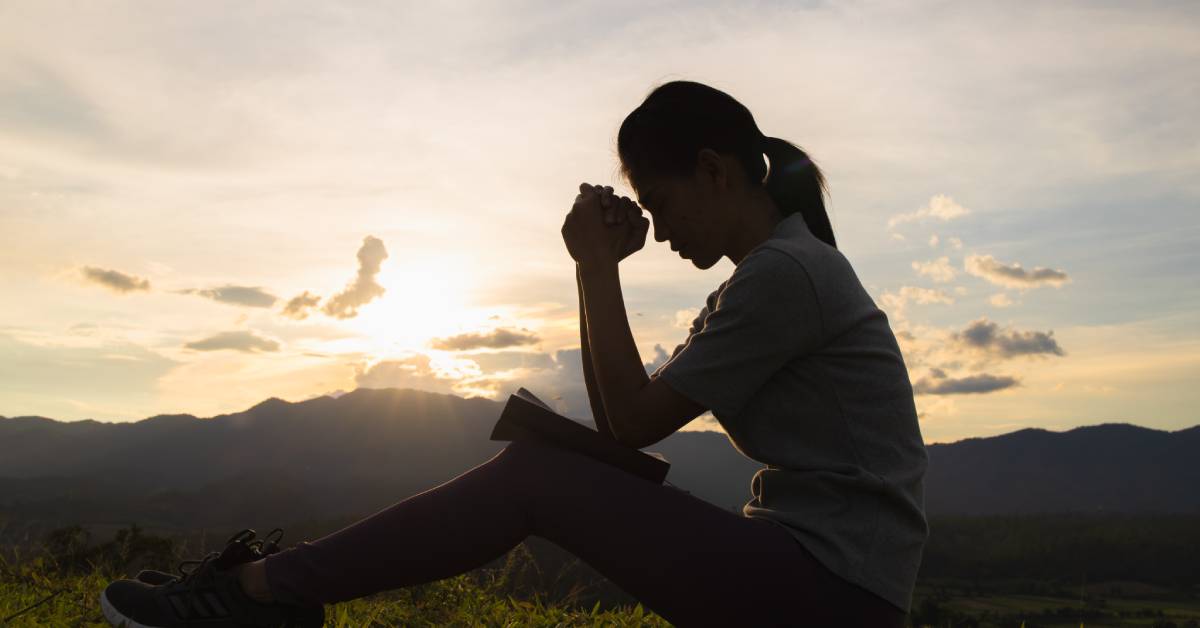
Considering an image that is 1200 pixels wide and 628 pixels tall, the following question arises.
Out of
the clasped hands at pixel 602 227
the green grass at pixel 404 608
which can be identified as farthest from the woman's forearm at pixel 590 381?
the green grass at pixel 404 608

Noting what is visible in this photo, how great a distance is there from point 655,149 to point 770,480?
117cm

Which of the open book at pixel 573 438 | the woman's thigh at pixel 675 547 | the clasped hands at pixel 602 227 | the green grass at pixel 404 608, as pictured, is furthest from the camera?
the green grass at pixel 404 608

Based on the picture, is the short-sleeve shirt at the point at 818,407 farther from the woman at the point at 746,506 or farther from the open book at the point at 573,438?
the open book at the point at 573,438

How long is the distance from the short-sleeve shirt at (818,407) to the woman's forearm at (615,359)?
0.13m

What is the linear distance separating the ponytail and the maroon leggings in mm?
1063

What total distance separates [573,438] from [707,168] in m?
1.01

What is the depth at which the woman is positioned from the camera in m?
2.34

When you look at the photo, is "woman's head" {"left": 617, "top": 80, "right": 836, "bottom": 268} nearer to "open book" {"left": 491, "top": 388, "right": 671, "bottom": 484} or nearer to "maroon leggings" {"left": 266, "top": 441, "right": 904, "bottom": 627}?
"open book" {"left": 491, "top": 388, "right": 671, "bottom": 484}

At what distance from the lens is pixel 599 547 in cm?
243

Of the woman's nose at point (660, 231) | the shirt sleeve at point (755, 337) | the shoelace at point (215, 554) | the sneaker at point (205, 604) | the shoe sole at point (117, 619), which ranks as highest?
the woman's nose at point (660, 231)

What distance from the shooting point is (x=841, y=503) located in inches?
92.7

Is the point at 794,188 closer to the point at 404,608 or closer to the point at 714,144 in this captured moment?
the point at 714,144

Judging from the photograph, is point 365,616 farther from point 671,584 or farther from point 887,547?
point 887,547

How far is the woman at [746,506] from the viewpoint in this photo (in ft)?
7.68
